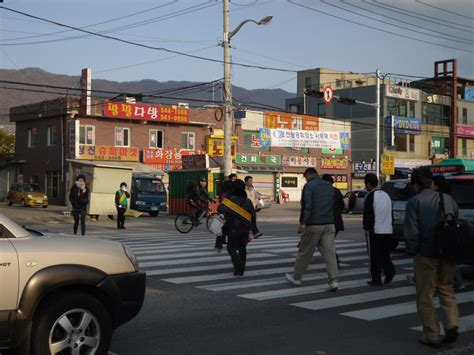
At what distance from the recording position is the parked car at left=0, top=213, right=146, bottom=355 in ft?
15.8

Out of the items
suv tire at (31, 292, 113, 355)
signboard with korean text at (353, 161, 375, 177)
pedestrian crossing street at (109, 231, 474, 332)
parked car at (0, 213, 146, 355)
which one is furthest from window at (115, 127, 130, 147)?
suv tire at (31, 292, 113, 355)

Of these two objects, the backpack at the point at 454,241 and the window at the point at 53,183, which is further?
the window at the point at 53,183

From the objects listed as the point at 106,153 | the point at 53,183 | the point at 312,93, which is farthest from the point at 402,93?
the point at 53,183

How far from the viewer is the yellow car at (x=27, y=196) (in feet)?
129

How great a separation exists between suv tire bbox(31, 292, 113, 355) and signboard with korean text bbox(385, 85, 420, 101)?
52994 millimetres

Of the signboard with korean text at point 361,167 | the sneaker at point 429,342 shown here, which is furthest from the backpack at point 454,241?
the signboard with korean text at point 361,167

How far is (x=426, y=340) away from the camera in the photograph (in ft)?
20.3

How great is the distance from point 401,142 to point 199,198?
3997cm

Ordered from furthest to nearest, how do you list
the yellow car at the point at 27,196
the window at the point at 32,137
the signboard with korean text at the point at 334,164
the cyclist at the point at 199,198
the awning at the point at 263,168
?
the signboard with korean text at the point at 334,164 < the awning at the point at 263,168 < the window at the point at 32,137 < the yellow car at the point at 27,196 < the cyclist at the point at 199,198

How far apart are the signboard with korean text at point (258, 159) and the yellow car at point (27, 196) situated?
15039 millimetres

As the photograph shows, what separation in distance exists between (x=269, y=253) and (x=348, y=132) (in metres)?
41.1

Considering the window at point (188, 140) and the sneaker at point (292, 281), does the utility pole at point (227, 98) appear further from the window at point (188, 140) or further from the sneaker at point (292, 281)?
the sneaker at point (292, 281)

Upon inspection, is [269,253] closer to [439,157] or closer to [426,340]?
[426,340]

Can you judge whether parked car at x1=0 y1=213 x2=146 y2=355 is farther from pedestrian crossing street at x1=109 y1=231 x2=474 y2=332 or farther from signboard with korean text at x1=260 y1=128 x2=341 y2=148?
signboard with korean text at x1=260 y1=128 x2=341 y2=148
